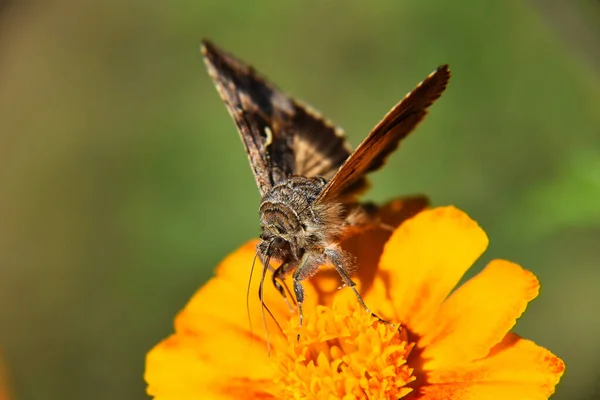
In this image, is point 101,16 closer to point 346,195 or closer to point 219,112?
point 219,112

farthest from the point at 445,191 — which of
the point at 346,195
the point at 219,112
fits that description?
the point at 219,112

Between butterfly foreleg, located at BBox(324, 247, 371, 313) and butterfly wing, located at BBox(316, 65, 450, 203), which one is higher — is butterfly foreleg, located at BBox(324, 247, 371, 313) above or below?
below

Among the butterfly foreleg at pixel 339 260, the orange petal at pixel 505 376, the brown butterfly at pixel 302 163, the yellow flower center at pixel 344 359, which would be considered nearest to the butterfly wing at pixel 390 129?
the brown butterfly at pixel 302 163

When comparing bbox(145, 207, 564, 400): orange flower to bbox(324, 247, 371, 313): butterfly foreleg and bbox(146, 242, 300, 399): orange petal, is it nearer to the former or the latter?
bbox(146, 242, 300, 399): orange petal

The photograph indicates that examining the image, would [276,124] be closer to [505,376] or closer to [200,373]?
[200,373]

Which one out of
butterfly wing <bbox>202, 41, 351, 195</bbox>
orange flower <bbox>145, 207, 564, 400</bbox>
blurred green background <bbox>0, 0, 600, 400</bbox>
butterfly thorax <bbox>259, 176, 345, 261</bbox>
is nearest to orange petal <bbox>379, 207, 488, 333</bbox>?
orange flower <bbox>145, 207, 564, 400</bbox>

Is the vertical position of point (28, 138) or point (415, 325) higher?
point (415, 325)

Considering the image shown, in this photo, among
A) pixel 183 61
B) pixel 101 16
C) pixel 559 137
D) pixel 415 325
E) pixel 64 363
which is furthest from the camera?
pixel 101 16
